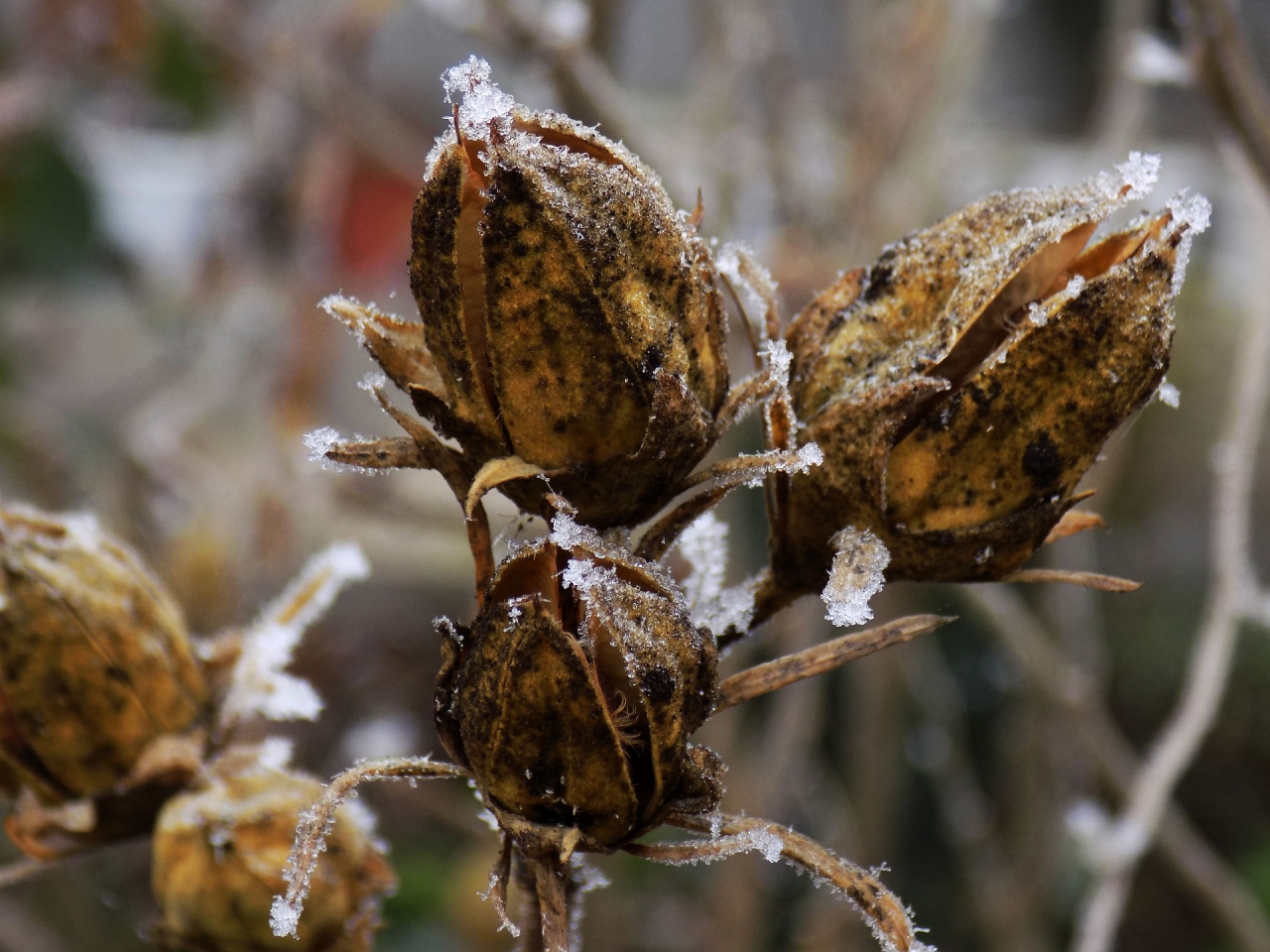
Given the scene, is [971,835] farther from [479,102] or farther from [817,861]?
[479,102]

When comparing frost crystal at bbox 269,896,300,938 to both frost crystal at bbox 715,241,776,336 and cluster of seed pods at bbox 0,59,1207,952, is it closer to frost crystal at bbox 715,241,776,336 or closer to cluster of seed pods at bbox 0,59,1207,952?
cluster of seed pods at bbox 0,59,1207,952

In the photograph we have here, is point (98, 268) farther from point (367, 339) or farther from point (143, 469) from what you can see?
point (367, 339)

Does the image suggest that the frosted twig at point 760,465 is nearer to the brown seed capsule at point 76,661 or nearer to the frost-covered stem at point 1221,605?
the brown seed capsule at point 76,661

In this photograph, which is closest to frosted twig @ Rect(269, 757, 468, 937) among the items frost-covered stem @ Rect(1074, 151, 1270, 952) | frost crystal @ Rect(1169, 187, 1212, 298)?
frost crystal @ Rect(1169, 187, 1212, 298)

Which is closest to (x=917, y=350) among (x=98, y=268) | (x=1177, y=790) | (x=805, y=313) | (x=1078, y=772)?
(x=805, y=313)

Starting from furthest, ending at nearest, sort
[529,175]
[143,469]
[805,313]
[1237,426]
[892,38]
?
[892,38] → [143,469] → [1237,426] → [805,313] → [529,175]

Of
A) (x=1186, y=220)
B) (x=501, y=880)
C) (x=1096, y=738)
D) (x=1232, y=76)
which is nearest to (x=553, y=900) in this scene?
(x=501, y=880)

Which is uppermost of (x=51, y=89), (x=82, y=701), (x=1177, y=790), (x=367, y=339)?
(x=51, y=89)
